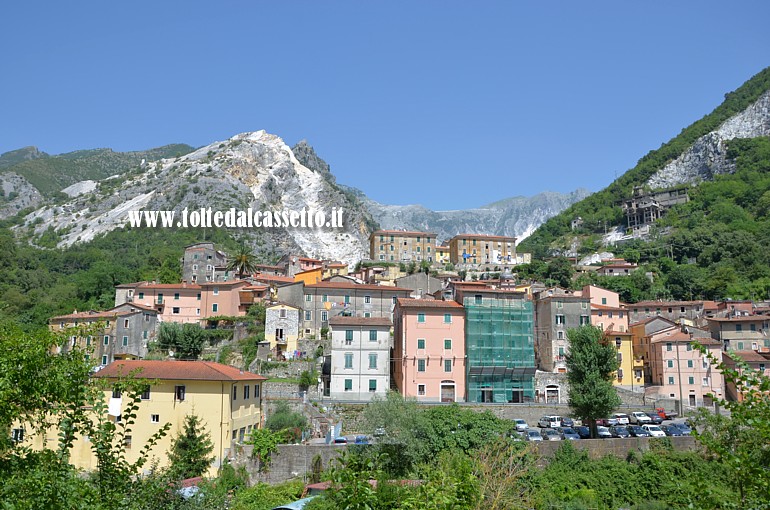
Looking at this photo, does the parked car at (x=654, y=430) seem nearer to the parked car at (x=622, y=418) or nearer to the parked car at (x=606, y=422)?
the parked car at (x=606, y=422)

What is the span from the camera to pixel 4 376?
31.0 feet

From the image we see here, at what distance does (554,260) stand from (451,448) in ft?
236

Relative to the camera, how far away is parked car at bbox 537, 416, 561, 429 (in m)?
44.5

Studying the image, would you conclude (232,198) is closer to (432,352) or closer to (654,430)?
(432,352)

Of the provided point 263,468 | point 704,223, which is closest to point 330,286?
point 263,468

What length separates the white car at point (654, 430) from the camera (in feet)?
132

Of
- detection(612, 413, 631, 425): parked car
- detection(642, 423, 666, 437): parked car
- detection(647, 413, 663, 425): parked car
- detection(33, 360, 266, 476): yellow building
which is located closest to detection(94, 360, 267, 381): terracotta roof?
detection(33, 360, 266, 476): yellow building

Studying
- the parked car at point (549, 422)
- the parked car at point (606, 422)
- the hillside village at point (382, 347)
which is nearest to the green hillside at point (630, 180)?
the hillside village at point (382, 347)

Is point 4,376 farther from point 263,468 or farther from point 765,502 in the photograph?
point 263,468

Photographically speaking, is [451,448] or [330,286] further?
[330,286]

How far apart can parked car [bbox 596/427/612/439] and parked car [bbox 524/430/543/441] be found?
14.5 feet

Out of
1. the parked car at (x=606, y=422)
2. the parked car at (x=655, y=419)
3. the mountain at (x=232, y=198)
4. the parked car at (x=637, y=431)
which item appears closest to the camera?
the parked car at (x=637, y=431)

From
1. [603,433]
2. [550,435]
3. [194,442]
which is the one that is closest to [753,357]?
[603,433]

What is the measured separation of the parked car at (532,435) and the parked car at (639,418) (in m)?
9.69
